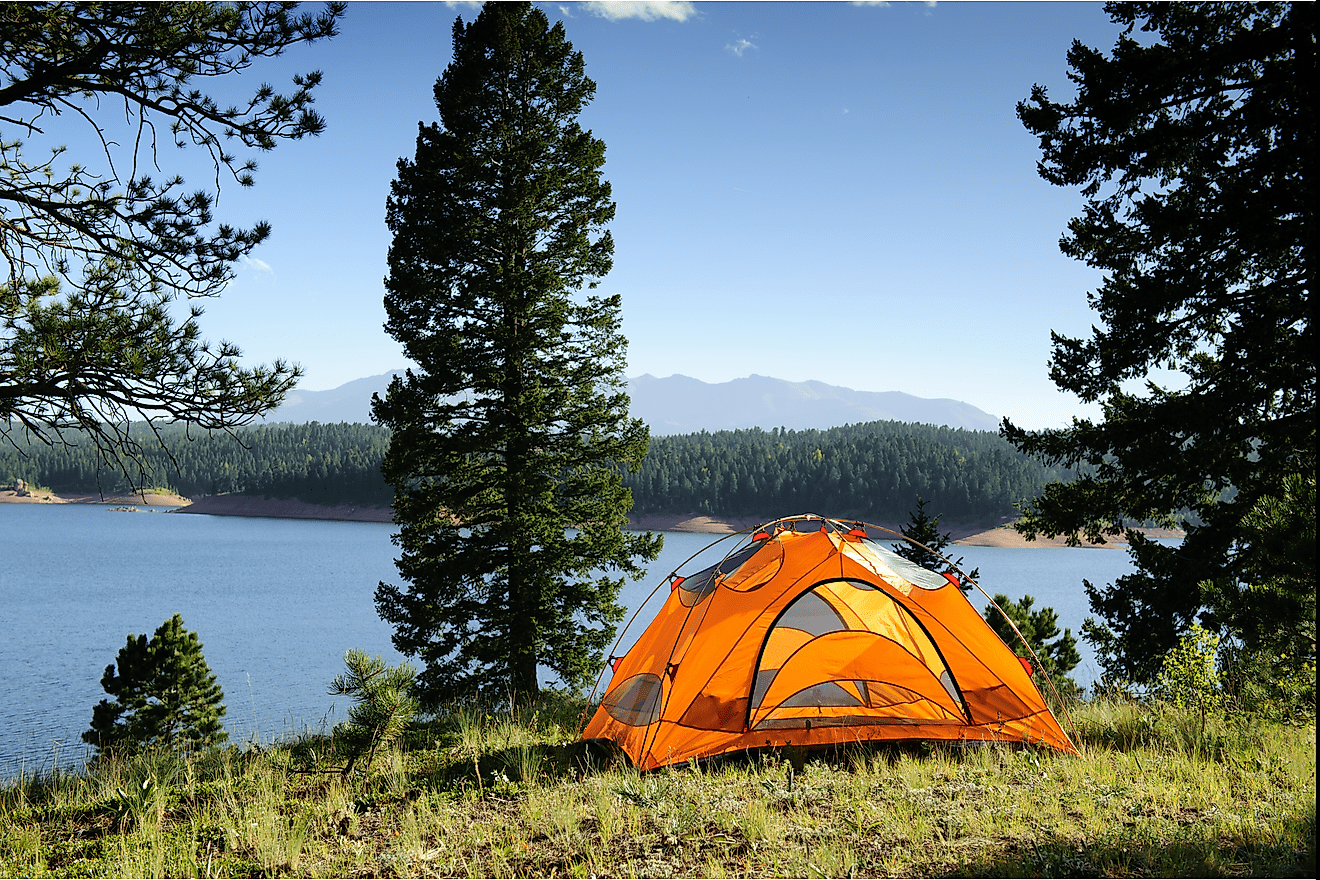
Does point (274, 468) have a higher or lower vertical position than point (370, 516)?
higher

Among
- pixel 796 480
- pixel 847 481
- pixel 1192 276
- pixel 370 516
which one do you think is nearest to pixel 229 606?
pixel 1192 276

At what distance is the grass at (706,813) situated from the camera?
13.6 feet

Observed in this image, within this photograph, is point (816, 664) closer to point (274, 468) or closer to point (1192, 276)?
point (1192, 276)

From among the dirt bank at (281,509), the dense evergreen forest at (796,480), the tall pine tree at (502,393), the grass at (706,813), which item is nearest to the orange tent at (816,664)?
the grass at (706,813)

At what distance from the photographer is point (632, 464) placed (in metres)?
12.1

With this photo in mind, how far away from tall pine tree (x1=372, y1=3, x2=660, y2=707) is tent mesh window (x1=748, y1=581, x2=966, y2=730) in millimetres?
5391

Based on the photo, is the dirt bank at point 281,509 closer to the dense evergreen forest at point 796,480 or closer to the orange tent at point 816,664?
the dense evergreen forest at point 796,480

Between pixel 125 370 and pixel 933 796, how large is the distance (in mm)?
6466

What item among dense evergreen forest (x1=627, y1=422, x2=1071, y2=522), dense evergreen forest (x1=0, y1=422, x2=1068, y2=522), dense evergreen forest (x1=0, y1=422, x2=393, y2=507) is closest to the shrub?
dense evergreen forest (x1=0, y1=422, x2=1068, y2=522)

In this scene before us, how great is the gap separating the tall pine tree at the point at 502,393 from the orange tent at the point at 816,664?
487 centimetres

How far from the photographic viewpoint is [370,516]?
286 ft

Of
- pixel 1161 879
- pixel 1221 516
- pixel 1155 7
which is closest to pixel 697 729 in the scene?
pixel 1161 879

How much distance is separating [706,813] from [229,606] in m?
35.9

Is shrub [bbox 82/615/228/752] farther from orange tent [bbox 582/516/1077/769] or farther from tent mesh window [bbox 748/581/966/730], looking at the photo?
tent mesh window [bbox 748/581/966/730]
